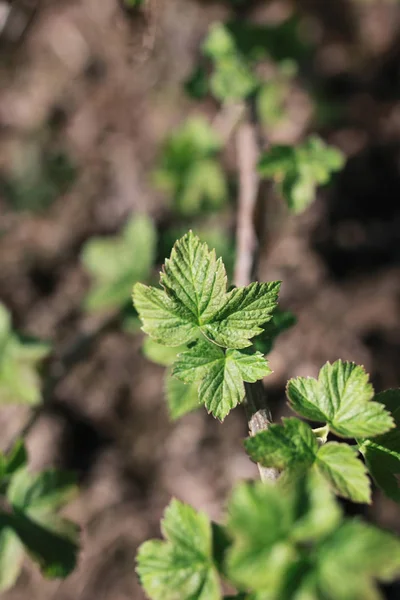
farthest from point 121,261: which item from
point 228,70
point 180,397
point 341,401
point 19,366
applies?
point 341,401

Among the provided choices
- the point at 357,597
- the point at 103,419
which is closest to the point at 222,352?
the point at 357,597

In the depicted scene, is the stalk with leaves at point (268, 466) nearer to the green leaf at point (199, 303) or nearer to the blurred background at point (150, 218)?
the green leaf at point (199, 303)

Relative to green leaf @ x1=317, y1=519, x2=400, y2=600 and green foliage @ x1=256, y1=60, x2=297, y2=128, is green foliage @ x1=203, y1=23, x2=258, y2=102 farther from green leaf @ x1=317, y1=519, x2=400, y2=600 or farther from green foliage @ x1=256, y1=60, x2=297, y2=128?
green leaf @ x1=317, y1=519, x2=400, y2=600

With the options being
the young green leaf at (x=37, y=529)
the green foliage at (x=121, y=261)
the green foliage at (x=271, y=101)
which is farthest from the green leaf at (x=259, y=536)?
the green foliage at (x=271, y=101)

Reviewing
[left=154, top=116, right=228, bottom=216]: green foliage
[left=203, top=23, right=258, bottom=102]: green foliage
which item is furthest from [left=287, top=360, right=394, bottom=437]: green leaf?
[left=154, top=116, right=228, bottom=216]: green foliage

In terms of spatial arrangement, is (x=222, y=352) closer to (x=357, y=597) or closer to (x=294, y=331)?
(x=357, y=597)

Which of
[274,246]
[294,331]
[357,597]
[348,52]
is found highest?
[348,52]
